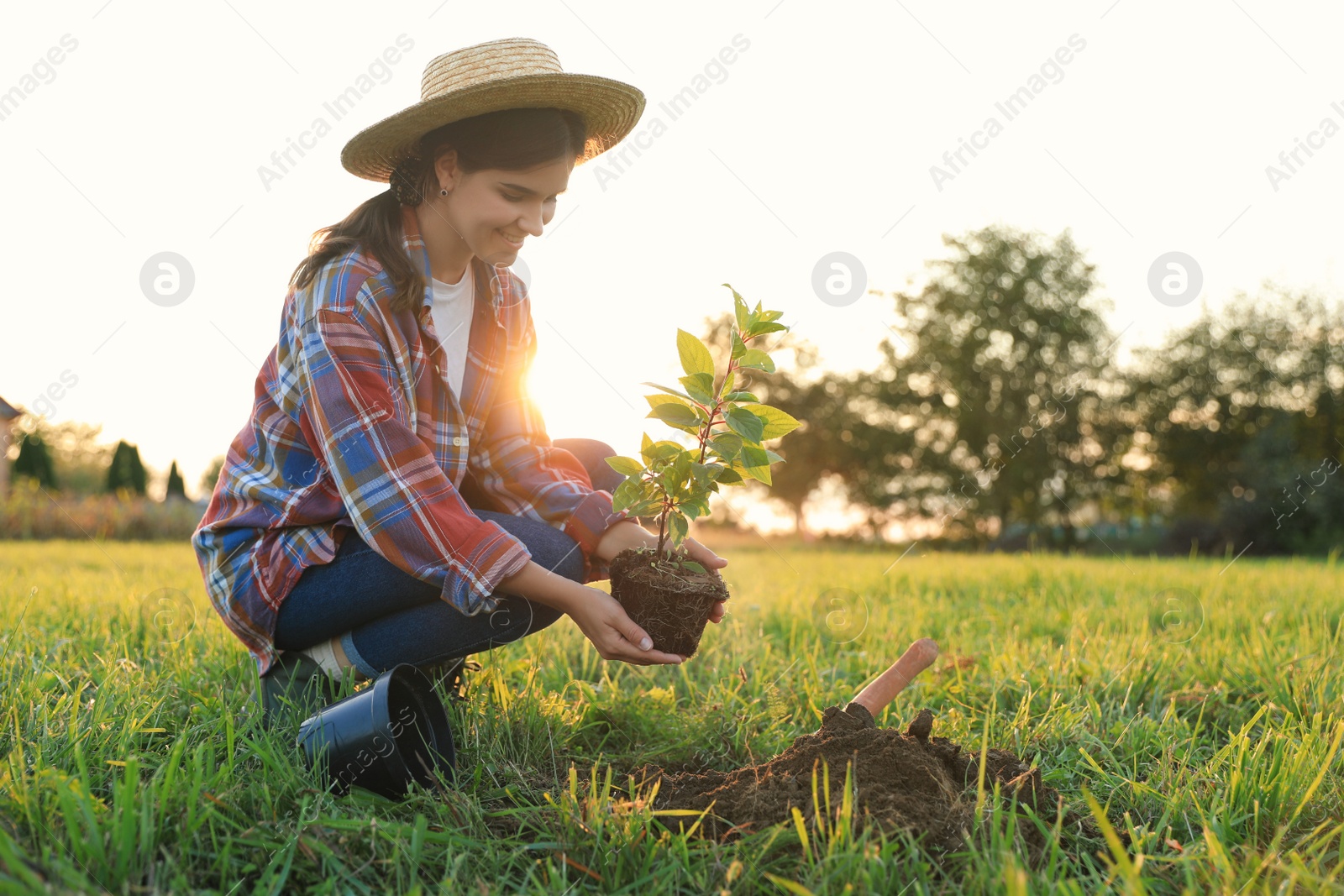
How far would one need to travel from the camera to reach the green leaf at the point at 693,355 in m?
2.13

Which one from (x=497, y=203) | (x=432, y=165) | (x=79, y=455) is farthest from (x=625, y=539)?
(x=79, y=455)

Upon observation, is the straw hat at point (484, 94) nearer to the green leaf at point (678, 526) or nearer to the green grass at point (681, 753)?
the green leaf at point (678, 526)

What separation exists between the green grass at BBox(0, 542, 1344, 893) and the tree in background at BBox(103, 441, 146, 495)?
19992 mm

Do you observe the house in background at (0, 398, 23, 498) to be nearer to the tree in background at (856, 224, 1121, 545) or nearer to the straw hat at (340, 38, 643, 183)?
the tree in background at (856, 224, 1121, 545)

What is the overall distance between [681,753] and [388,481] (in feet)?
3.34

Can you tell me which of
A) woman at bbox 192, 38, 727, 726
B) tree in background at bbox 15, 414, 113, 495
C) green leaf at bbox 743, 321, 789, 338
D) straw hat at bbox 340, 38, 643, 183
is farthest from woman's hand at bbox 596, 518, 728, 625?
tree in background at bbox 15, 414, 113, 495

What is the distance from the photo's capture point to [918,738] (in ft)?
6.57

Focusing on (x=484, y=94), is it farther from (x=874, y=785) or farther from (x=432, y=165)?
(x=874, y=785)

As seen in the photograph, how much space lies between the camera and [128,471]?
21.9m

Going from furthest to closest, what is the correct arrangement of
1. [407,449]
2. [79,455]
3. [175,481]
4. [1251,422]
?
[79,455]
[175,481]
[1251,422]
[407,449]

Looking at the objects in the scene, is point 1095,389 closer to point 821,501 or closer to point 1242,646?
point 821,501

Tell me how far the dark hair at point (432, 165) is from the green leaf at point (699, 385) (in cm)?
74

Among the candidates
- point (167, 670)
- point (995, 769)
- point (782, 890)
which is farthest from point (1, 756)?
point (995, 769)

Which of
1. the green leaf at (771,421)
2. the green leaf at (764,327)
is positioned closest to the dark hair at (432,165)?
the green leaf at (764,327)
